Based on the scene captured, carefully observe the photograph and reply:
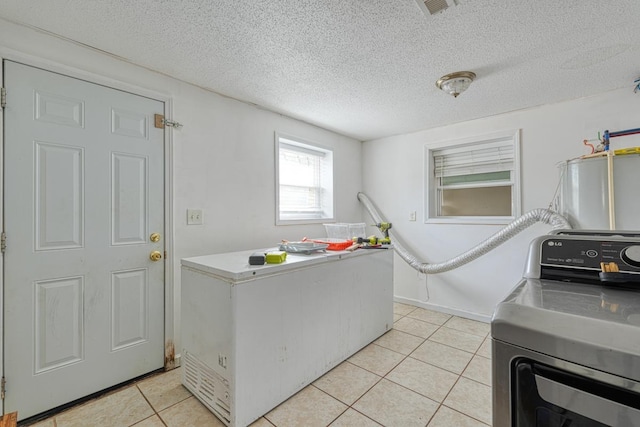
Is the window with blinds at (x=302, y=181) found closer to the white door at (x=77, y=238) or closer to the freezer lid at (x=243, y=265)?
the freezer lid at (x=243, y=265)

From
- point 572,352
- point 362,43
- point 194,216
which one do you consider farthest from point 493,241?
point 194,216

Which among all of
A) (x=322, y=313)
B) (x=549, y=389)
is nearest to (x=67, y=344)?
(x=322, y=313)

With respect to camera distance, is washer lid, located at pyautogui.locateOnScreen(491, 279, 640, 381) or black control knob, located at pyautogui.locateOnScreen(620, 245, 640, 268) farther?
black control knob, located at pyautogui.locateOnScreen(620, 245, 640, 268)

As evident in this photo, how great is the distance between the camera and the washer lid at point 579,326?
605mm

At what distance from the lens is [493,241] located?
8.87ft

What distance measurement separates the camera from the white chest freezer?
5.03 ft

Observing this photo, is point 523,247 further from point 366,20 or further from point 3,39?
point 3,39

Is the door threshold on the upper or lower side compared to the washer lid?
lower

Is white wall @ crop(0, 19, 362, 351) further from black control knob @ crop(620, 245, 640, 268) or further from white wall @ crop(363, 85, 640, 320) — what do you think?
black control knob @ crop(620, 245, 640, 268)

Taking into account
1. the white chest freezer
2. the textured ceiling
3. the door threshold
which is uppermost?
the textured ceiling

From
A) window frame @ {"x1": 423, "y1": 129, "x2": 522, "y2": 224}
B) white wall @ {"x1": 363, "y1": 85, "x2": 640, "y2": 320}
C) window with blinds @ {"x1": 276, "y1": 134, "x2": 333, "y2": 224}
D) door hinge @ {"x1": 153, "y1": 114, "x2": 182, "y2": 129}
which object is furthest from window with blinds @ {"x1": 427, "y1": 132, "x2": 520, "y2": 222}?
door hinge @ {"x1": 153, "y1": 114, "x2": 182, "y2": 129}

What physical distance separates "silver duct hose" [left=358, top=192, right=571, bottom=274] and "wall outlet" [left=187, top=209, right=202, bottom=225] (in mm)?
2366

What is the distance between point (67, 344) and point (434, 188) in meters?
3.79

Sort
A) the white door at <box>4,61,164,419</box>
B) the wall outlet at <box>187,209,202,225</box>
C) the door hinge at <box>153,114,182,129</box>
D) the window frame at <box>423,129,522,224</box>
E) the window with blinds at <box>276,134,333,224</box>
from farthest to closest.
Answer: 1. the window with blinds at <box>276,134,333,224</box>
2. the window frame at <box>423,129,522,224</box>
3. the wall outlet at <box>187,209,202,225</box>
4. the door hinge at <box>153,114,182,129</box>
5. the white door at <box>4,61,164,419</box>
